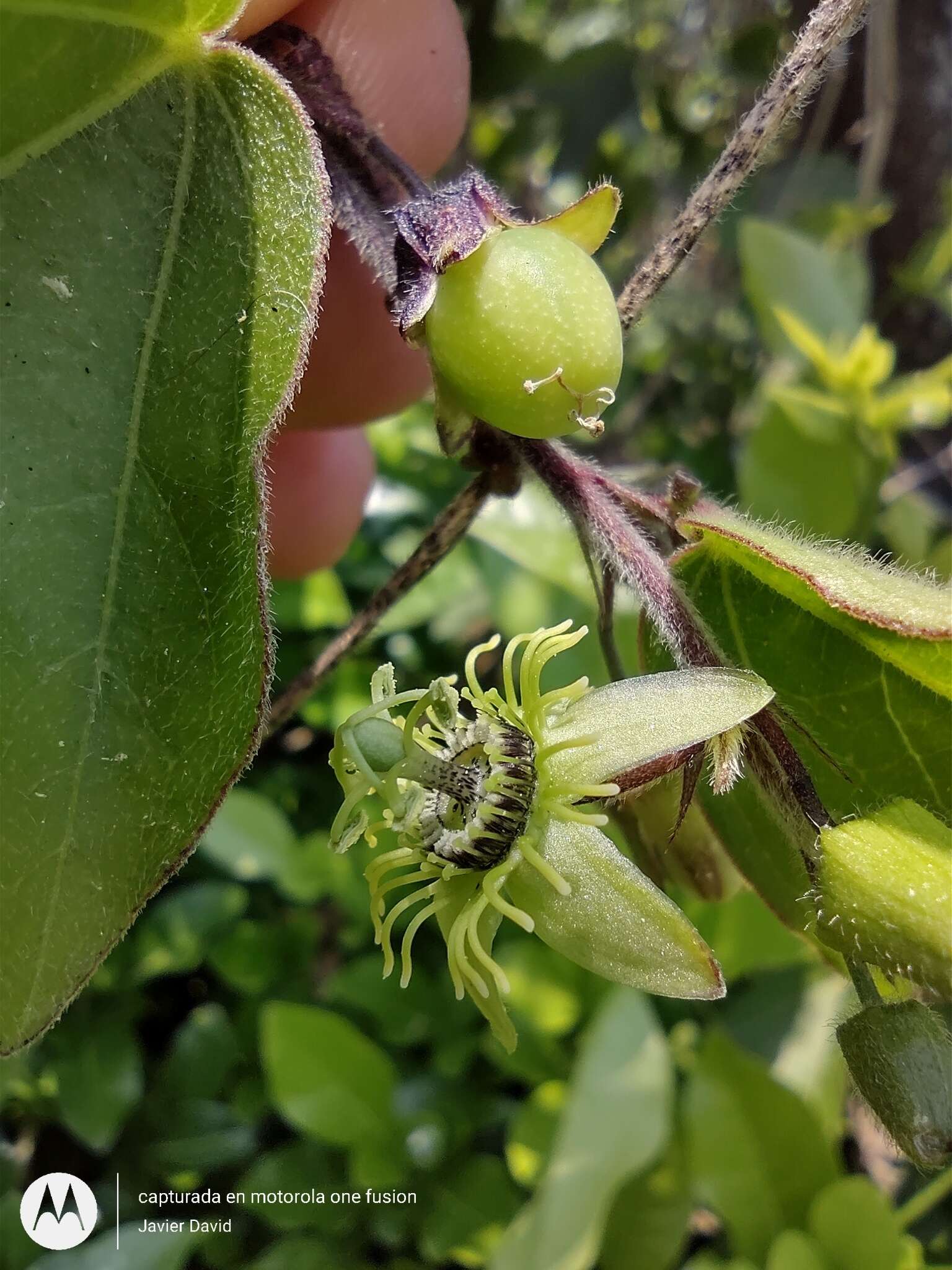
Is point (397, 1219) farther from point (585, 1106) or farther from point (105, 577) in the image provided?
point (105, 577)

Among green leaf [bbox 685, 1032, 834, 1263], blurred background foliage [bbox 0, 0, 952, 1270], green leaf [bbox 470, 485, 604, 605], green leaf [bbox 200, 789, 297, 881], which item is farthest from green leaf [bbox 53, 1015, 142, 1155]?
green leaf [bbox 470, 485, 604, 605]

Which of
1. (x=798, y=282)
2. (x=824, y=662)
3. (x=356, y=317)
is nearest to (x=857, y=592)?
(x=824, y=662)

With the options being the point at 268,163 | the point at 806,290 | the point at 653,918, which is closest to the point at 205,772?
the point at 653,918

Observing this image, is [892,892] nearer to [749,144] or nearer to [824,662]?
[824,662]

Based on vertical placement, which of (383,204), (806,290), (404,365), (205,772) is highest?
(383,204)

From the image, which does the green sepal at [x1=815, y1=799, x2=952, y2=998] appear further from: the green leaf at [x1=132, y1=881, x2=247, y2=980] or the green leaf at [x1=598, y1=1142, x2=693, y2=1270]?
the green leaf at [x1=132, y1=881, x2=247, y2=980]

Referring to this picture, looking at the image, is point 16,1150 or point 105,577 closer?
point 105,577

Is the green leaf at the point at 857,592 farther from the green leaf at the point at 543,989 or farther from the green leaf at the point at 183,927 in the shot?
the green leaf at the point at 183,927

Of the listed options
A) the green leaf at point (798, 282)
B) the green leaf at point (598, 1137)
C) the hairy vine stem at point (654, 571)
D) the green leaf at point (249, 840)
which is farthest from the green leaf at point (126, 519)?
the green leaf at point (798, 282)
